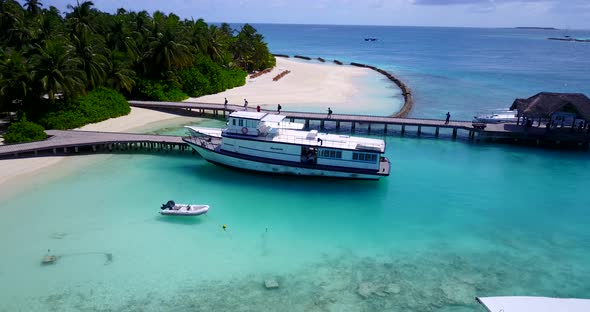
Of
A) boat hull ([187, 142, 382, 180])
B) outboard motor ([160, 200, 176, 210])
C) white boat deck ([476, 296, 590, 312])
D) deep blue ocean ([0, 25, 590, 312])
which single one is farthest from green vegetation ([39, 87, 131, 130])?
white boat deck ([476, 296, 590, 312])

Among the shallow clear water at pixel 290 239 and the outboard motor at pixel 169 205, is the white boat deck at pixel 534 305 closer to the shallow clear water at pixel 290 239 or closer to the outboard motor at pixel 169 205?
the shallow clear water at pixel 290 239

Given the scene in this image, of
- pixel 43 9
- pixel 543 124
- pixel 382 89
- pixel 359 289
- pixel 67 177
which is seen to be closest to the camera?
pixel 359 289

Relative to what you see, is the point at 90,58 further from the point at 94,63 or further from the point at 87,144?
the point at 87,144

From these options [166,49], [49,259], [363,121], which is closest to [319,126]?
[363,121]

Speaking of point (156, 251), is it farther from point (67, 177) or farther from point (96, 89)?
point (96, 89)

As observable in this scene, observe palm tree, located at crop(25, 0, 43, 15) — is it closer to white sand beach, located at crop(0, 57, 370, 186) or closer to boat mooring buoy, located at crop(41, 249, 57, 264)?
white sand beach, located at crop(0, 57, 370, 186)

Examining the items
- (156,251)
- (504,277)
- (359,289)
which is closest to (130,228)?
(156,251)

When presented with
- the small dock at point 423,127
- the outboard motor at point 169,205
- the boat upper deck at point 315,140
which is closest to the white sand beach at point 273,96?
the small dock at point 423,127
